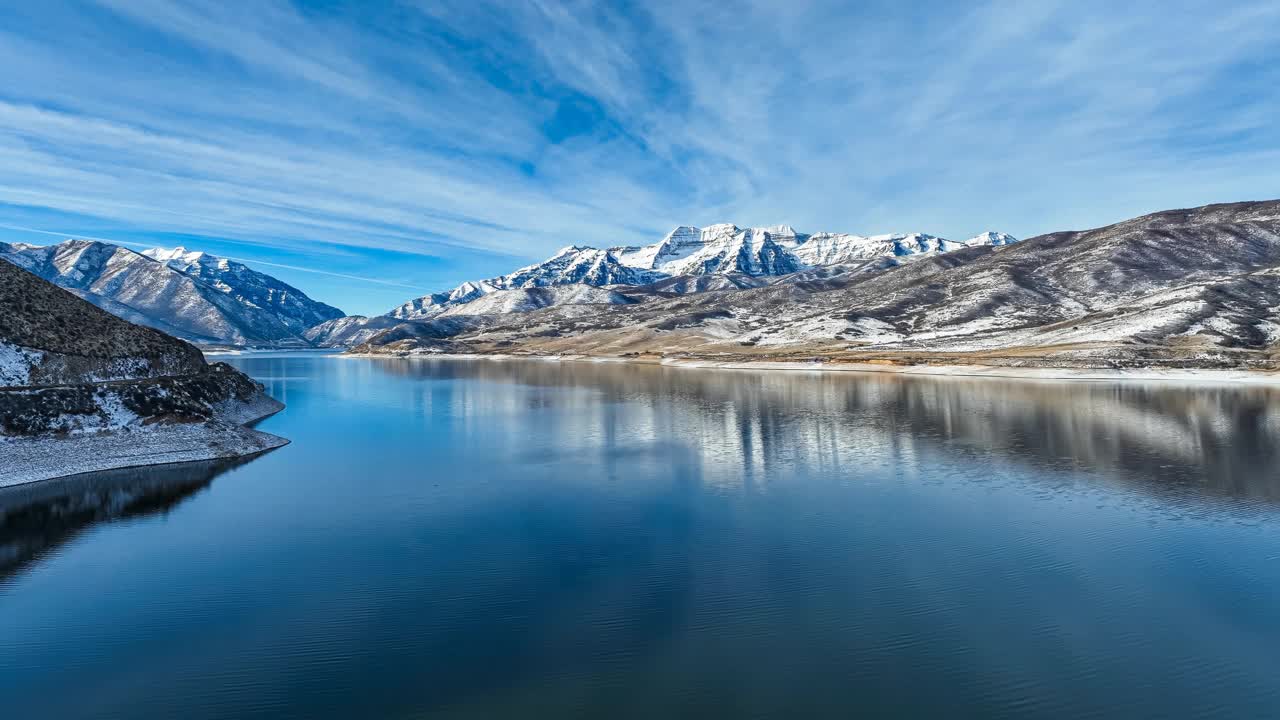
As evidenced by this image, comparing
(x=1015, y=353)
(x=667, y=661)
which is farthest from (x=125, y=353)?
(x=1015, y=353)

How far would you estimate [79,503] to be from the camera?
Answer: 35781mm

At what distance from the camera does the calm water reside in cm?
1695

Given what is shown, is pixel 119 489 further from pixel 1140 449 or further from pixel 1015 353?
pixel 1015 353

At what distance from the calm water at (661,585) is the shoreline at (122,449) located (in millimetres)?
2342

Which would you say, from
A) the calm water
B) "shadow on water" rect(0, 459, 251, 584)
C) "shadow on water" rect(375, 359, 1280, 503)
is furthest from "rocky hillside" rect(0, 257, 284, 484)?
"shadow on water" rect(375, 359, 1280, 503)

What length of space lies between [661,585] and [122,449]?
42.1 meters

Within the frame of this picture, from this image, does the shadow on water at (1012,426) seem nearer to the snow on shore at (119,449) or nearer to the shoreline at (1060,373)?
the shoreline at (1060,373)

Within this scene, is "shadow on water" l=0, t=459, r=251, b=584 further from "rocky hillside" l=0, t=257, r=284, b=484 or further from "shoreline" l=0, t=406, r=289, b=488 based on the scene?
"rocky hillside" l=0, t=257, r=284, b=484

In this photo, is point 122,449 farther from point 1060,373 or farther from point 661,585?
point 1060,373

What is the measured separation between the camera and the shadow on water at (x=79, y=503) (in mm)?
28953

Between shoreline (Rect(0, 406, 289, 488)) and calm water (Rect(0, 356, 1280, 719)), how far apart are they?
2342 millimetres

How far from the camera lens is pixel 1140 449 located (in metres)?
48.7

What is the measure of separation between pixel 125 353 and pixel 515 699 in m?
56.7

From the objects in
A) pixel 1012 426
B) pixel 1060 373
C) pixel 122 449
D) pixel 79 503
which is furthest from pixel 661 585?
pixel 1060 373
